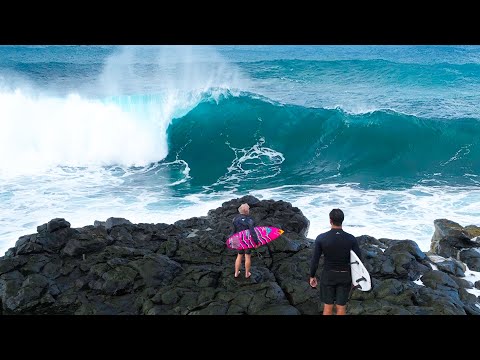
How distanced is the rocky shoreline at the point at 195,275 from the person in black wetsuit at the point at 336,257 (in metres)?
1.19

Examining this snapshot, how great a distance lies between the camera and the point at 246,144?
784 inches

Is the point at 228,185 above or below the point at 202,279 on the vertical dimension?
below

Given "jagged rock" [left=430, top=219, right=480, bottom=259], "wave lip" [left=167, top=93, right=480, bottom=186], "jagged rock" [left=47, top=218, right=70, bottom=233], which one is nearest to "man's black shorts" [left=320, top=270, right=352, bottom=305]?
"jagged rock" [left=430, top=219, right=480, bottom=259]

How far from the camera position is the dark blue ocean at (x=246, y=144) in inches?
518

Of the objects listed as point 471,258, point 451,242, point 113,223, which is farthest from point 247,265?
point 451,242

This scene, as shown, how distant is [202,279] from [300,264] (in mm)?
1697

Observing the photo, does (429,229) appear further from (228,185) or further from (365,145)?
(365,145)

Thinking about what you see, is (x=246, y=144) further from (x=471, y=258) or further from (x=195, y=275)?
(x=195, y=275)

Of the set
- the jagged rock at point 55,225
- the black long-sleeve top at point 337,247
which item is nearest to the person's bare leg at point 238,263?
the black long-sleeve top at point 337,247

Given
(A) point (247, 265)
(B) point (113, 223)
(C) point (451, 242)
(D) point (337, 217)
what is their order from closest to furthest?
(D) point (337, 217)
(A) point (247, 265)
(B) point (113, 223)
(C) point (451, 242)

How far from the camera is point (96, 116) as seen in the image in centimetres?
2138

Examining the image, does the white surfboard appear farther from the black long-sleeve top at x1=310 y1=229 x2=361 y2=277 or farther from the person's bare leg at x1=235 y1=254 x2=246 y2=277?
the person's bare leg at x1=235 y1=254 x2=246 y2=277

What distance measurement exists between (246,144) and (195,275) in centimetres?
1363
